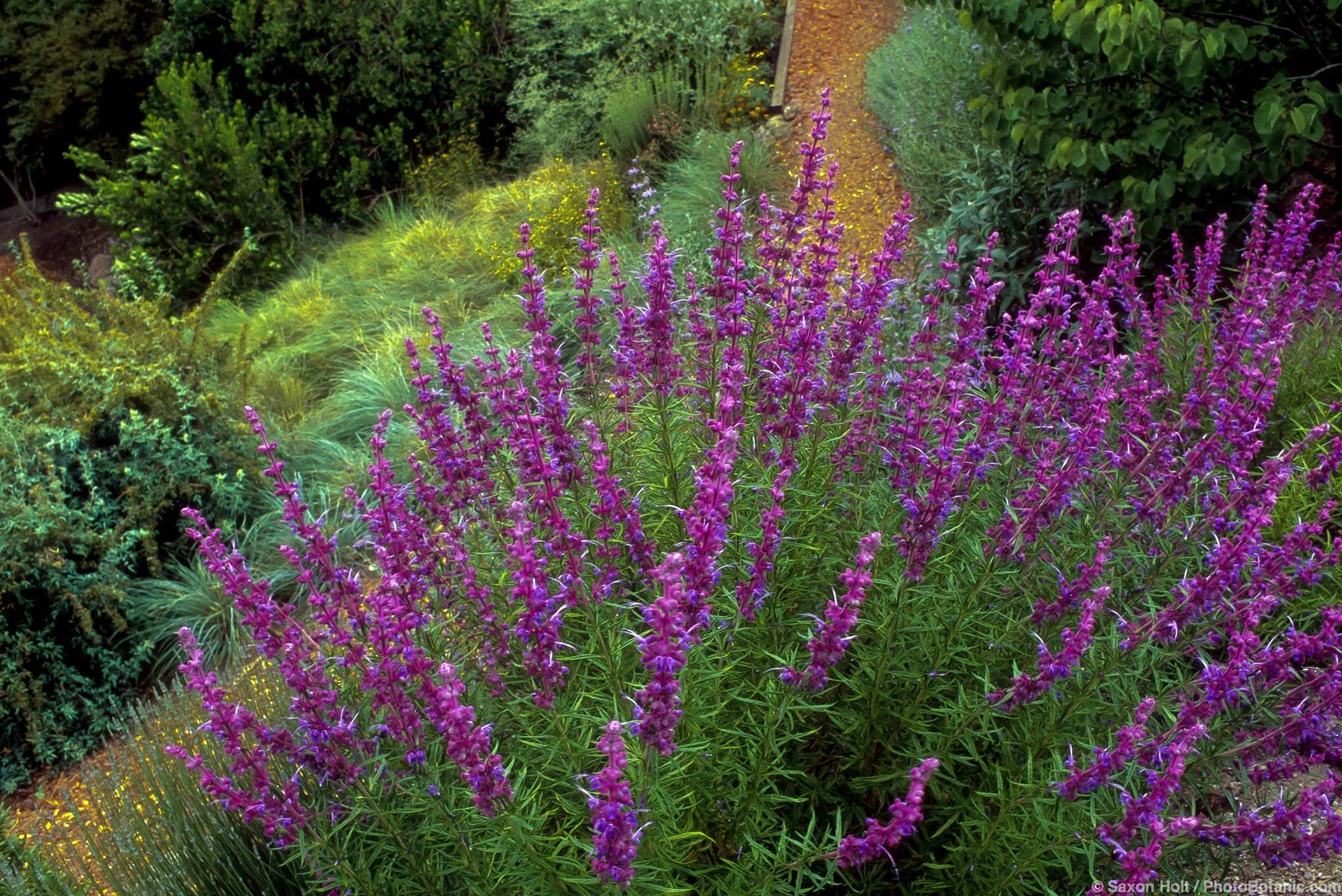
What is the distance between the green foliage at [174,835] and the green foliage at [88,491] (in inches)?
82.6

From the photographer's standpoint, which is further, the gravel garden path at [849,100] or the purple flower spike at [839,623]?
the gravel garden path at [849,100]

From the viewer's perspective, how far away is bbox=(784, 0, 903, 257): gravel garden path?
7750mm

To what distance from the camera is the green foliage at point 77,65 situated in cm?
1238

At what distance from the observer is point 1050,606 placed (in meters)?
2.61

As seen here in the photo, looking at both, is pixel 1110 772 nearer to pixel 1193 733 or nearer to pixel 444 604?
pixel 1193 733

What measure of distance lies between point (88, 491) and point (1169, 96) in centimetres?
651

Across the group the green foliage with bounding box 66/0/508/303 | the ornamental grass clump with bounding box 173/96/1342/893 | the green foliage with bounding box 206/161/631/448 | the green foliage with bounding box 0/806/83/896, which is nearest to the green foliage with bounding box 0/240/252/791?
the green foliage with bounding box 206/161/631/448

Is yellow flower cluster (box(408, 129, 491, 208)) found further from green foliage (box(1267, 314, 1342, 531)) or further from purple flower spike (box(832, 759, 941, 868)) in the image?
purple flower spike (box(832, 759, 941, 868))

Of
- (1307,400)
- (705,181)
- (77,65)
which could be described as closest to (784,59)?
(705,181)

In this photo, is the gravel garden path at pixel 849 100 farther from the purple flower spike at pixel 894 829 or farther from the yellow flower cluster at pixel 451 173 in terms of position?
the purple flower spike at pixel 894 829

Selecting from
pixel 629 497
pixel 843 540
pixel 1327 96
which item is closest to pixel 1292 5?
pixel 1327 96

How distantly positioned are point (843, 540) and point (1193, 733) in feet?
3.70

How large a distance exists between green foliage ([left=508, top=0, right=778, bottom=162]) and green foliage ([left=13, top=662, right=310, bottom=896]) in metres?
6.98

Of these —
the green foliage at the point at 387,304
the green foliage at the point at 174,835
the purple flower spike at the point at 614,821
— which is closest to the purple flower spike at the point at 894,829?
the purple flower spike at the point at 614,821
